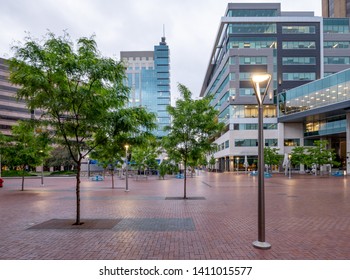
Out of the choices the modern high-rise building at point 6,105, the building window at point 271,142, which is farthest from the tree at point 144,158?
the modern high-rise building at point 6,105

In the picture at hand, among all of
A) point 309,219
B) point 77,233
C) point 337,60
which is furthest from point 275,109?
point 77,233

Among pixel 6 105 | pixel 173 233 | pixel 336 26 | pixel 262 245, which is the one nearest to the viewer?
pixel 262 245

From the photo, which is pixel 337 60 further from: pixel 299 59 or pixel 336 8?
pixel 336 8

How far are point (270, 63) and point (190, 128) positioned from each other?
197 feet

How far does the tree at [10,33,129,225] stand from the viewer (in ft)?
29.8

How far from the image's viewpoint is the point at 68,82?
9609mm

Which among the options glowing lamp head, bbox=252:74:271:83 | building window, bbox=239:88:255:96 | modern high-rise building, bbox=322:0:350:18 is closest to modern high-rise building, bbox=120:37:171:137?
modern high-rise building, bbox=322:0:350:18

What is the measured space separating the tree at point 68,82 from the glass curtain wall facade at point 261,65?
6184cm

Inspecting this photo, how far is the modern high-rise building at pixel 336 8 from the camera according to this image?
10150 cm

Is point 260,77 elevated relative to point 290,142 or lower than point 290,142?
lower

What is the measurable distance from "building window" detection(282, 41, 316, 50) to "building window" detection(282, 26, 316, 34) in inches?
109

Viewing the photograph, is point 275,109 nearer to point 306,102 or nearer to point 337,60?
point 306,102

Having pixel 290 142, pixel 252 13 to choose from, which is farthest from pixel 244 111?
pixel 252 13

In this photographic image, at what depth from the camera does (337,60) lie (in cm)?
7162
